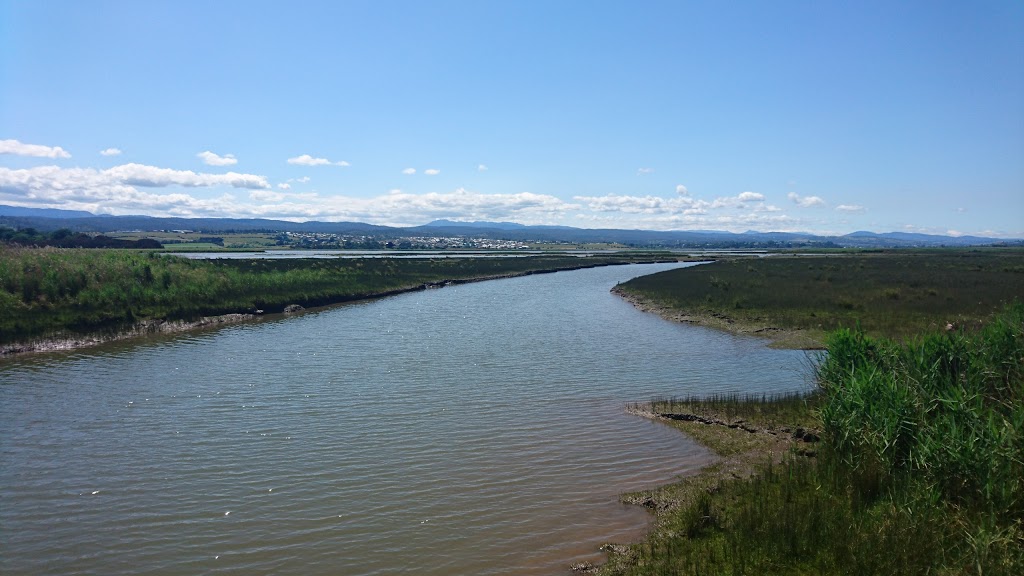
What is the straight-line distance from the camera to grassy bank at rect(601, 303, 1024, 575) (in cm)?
846

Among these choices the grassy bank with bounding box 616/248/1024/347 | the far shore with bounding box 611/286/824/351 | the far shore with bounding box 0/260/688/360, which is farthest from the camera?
the grassy bank with bounding box 616/248/1024/347

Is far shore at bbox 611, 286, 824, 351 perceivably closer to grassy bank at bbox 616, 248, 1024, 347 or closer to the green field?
grassy bank at bbox 616, 248, 1024, 347

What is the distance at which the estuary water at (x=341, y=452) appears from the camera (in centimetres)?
1044

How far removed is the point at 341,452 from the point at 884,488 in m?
11.6

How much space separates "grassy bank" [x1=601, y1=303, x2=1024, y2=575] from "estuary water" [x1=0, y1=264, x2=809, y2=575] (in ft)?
4.17

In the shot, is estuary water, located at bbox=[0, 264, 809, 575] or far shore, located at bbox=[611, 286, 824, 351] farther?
far shore, located at bbox=[611, 286, 824, 351]

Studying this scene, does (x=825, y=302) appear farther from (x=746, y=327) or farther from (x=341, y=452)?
(x=341, y=452)

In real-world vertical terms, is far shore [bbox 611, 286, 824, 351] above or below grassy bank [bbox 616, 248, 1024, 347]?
below

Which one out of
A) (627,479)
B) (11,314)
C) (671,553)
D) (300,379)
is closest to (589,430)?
(627,479)

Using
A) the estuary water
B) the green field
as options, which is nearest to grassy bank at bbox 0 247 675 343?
the estuary water

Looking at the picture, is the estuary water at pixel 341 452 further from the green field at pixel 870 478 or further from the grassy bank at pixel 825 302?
the grassy bank at pixel 825 302

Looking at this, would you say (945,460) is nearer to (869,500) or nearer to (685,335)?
(869,500)

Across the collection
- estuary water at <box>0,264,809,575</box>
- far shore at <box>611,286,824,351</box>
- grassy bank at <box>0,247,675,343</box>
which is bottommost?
estuary water at <box>0,264,809,575</box>

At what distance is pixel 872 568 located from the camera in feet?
26.6
